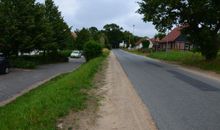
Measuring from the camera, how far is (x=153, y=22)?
37.5 meters

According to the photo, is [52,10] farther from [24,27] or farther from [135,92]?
[135,92]

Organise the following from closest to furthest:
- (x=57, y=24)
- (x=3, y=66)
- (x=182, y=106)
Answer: (x=182, y=106)
(x=3, y=66)
(x=57, y=24)

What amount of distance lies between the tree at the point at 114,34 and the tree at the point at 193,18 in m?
140

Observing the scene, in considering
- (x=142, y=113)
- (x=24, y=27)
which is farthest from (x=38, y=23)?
(x=142, y=113)

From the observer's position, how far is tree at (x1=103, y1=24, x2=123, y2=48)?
178 m

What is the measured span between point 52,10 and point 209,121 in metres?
44.4

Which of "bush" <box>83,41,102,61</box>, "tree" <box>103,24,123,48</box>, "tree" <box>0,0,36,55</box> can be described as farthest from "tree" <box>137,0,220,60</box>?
"tree" <box>103,24,123,48</box>

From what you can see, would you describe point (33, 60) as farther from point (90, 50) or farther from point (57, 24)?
point (90, 50)

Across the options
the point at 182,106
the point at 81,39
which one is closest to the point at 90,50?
the point at 182,106

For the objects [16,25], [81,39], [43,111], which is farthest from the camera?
[81,39]

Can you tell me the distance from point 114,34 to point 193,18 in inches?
5628

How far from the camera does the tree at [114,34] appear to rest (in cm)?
17775

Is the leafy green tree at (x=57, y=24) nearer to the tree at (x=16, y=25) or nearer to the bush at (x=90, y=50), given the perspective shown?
the bush at (x=90, y=50)

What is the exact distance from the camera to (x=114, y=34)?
178 m
